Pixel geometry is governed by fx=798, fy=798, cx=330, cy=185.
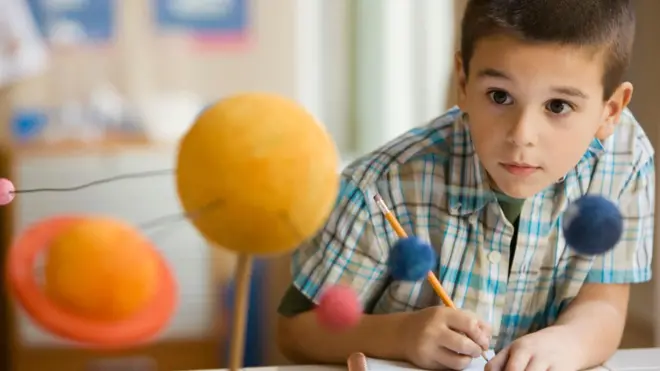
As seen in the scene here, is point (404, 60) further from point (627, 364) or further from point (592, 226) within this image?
point (592, 226)

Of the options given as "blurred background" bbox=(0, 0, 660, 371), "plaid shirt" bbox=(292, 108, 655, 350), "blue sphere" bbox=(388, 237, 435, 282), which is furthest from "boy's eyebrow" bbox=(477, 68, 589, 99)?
"blurred background" bbox=(0, 0, 660, 371)

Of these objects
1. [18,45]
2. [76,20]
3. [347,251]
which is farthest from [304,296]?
[76,20]

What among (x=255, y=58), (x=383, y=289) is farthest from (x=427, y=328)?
(x=255, y=58)

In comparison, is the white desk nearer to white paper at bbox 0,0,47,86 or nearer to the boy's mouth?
the boy's mouth

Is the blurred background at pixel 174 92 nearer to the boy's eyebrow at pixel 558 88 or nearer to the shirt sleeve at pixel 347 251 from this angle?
the shirt sleeve at pixel 347 251

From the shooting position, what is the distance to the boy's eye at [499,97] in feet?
1.73

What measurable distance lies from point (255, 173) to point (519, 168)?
305 mm

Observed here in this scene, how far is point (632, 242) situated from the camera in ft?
2.22

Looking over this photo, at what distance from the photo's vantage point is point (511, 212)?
645mm

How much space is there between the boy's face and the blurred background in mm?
955

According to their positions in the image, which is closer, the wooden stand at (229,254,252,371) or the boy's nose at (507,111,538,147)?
the wooden stand at (229,254,252,371)

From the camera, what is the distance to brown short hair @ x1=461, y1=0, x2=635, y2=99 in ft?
1.72

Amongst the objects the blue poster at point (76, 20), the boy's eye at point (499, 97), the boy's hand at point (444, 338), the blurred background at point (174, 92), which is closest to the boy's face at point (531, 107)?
the boy's eye at point (499, 97)

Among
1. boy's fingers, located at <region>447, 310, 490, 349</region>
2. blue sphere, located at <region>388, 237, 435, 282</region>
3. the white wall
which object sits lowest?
the white wall
